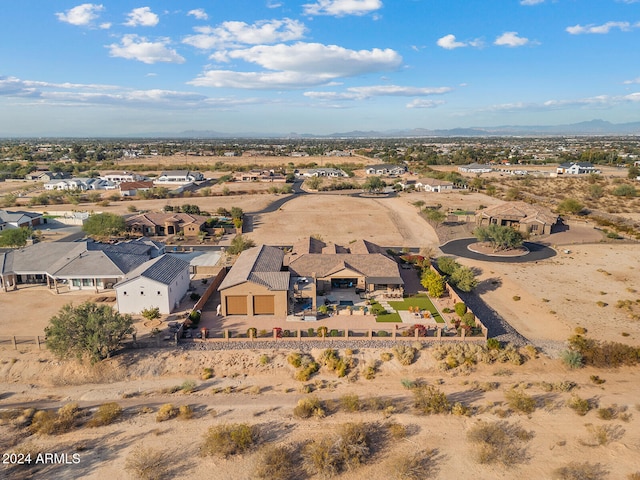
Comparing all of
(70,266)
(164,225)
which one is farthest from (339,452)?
(164,225)

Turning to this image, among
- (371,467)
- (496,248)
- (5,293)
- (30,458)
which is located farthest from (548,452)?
(5,293)

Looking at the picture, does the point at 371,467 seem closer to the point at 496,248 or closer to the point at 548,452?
the point at 548,452

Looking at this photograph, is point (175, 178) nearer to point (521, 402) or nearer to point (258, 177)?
point (258, 177)

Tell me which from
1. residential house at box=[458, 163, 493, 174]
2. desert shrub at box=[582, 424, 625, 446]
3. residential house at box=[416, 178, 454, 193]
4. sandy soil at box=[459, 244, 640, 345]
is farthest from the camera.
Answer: residential house at box=[458, 163, 493, 174]

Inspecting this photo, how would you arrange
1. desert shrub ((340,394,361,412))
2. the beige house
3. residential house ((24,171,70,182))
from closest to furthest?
desert shrub ((340,394,361,412)) < the beige house < residential house ((24,171,70,182))

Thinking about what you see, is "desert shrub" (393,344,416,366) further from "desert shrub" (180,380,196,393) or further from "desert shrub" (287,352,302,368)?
"desert shrub" (180,380,196,393)

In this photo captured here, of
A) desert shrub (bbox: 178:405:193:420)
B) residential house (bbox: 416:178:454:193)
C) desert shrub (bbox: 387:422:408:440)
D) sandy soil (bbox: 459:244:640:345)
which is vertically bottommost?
desert shrub (bbox: 387:422:408:440)

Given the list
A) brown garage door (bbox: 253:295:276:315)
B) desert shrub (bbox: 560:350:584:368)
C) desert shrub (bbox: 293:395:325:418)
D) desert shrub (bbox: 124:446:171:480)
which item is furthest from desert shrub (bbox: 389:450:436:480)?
brown garage door (bbox: 253:295:276:315)
